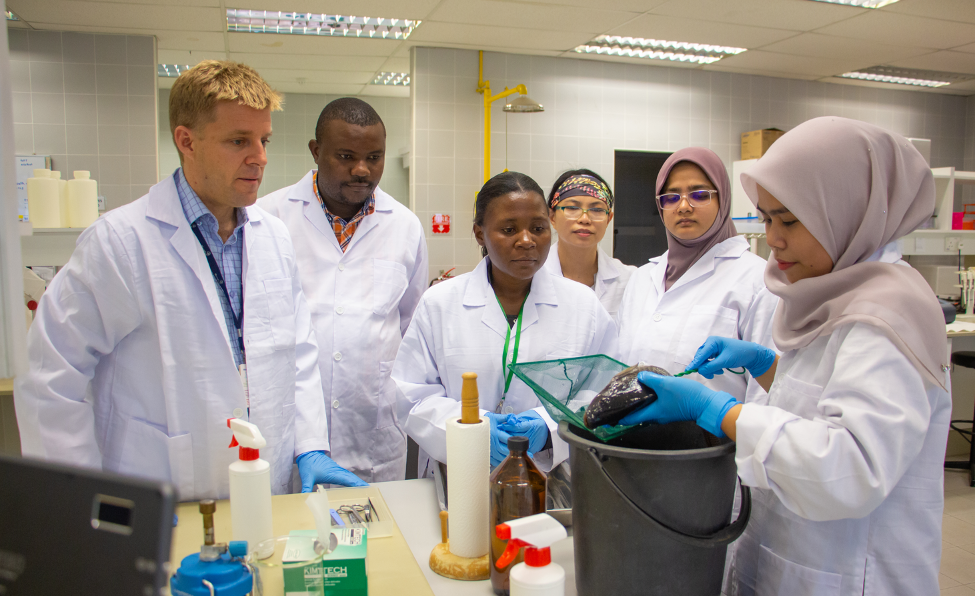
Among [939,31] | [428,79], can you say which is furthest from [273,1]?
[939,31]

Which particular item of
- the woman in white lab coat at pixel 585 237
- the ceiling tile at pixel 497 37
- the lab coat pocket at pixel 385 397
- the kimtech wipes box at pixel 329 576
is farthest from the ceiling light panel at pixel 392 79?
the kimtech wipes box at pixel 329 576

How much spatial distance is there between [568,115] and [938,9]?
2.63 m

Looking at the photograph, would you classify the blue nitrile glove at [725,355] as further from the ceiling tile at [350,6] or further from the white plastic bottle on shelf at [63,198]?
the ceiling tile at [350,6]

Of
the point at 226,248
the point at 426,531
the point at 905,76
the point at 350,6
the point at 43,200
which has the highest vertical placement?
the point at 905,76

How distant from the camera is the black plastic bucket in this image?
90 cm

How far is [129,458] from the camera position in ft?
4.53

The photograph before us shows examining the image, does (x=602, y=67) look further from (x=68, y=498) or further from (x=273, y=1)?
(x=68, y=498)

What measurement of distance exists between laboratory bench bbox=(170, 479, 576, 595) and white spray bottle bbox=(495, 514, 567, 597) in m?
0.15

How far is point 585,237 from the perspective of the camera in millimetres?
2314

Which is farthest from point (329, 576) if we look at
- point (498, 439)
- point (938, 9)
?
point (938, 9)

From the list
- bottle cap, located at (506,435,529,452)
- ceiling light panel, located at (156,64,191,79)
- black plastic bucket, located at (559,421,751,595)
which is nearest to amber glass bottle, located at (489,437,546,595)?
bottle cap, located at (506,435,529,452)

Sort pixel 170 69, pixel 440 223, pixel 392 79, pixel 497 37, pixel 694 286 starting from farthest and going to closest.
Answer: pixel 392 79, pixel 170 69, pixel 440 223, pixel 497 37, pixel 694 286

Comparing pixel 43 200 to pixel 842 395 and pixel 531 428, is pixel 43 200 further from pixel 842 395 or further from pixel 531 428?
pixel 842 395

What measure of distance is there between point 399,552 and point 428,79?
176 inches
